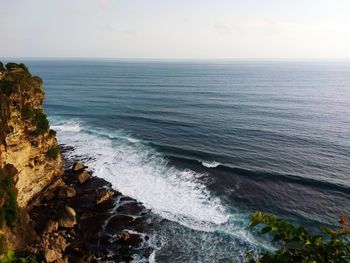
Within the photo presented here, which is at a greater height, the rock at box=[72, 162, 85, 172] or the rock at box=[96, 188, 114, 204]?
the rock at box=[72, 162, 85, 172]

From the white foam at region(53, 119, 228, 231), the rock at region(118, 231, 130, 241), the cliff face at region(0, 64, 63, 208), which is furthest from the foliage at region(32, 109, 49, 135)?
the rock at region(118, 231, 130, 241)

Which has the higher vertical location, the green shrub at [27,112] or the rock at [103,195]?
the green shrub at [27,112]

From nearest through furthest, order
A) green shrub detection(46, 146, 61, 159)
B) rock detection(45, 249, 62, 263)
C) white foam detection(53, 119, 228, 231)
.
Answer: rock detection(45, 249, 62, 263)
white foam detection(53, 119, 228, 231)
green shrub detection(46, 146, 61, 159)

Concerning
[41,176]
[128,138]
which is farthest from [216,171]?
[41,176]

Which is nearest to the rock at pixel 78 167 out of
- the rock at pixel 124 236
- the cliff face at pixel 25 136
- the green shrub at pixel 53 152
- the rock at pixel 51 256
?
the cliff face at pixel 25 136

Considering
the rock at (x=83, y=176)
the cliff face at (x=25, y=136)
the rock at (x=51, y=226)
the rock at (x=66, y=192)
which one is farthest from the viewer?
the rock at (x=83, y=176)

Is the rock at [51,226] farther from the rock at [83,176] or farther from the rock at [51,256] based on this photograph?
the rock at [83,176]

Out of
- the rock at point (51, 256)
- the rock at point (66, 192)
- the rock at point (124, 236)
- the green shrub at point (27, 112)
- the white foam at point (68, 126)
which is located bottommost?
the rock at point (124, 236)

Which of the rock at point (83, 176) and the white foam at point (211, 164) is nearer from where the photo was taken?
the rock at point (83, 176)

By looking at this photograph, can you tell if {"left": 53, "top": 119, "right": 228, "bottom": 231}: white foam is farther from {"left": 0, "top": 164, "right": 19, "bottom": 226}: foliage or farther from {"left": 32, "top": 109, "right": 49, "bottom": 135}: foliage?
{"left": 0, "top": 164, "right": 19, "bottom": 226}: foliage
